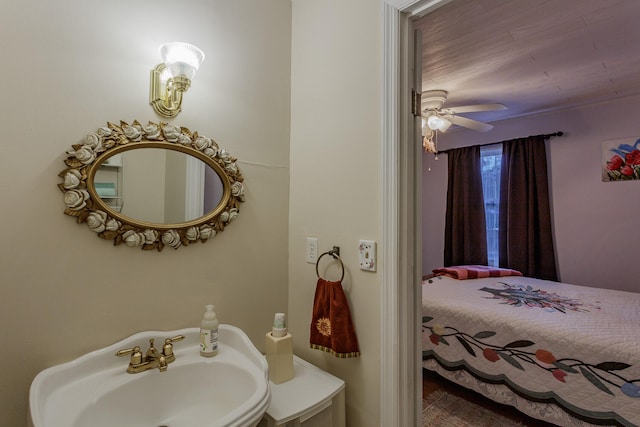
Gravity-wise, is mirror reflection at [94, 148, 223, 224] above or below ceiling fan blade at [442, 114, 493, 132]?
below

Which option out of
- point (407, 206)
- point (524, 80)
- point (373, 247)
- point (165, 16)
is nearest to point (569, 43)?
point (524, 80)

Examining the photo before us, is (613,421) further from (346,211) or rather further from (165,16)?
(165,16)

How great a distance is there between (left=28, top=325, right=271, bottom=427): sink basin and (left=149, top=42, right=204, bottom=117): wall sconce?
2.70 ft

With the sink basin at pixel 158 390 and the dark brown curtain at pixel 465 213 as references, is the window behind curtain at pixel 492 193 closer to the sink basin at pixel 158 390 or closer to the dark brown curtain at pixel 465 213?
the dark brown curtain at pixel 465 213

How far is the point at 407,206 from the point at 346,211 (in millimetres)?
257

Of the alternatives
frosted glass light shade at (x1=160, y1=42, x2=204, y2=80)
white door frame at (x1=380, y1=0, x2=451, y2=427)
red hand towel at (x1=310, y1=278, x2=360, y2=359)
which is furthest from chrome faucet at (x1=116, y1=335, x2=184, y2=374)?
frosted glass light shade at (x1=160, y1=42, x2=204, y2=80)

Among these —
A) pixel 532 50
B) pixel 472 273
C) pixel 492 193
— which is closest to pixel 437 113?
pixel 532 50

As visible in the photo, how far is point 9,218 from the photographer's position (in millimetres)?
881

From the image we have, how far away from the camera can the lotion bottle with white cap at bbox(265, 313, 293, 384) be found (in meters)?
1.16

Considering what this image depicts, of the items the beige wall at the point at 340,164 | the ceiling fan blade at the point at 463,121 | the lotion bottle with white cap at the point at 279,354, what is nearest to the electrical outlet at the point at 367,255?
the beige wall at the point at 340,164

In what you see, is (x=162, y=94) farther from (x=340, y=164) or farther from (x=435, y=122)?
(x=435, y=122)

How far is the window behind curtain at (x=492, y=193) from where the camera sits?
397 cm

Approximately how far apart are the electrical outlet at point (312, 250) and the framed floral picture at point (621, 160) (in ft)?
11.6

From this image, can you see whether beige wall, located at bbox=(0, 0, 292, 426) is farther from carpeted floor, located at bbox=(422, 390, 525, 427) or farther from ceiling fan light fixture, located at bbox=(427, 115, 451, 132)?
ceiling fan light fixture, located at bbox=(427, 115, 451, 132)
